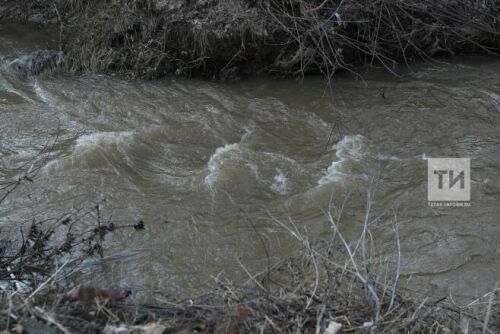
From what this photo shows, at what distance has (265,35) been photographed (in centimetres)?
683

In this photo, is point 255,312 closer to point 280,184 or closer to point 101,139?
point 280,184

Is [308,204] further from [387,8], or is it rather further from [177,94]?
[387,8]

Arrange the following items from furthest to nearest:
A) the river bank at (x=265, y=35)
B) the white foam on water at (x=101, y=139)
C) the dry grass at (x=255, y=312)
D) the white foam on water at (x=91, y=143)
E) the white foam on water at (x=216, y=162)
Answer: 1. the river bank at (x=265, y=35)
2. the white foam on water at (x=101, y=139)
3. the white foam on water at (x=91, y=143)
4. the white foam on water at (x=216, y=162)
5. the dry grass at (x=255, y=312)

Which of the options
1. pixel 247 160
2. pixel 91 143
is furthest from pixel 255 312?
pixel 91 143

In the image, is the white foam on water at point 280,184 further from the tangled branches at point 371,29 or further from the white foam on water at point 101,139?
the tangled branches at point 371,29

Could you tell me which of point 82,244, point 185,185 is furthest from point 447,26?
point 82,244

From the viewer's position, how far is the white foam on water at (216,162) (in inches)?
205

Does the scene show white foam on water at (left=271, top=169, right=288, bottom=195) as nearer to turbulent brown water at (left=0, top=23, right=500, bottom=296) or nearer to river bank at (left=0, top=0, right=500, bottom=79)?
turbulent brown water at (left=0, top=23, right=500, bottom=296)

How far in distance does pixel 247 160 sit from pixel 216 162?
27cm
